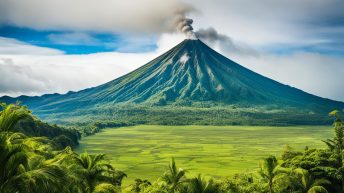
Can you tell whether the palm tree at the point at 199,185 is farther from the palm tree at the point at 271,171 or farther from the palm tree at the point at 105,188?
the palm tree at the point at 105,188

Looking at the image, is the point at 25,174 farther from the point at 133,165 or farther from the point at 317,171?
the point at 133,165

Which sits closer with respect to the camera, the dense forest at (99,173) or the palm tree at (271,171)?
the dense forest at (99,173)

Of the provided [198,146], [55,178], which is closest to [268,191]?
[55,178]

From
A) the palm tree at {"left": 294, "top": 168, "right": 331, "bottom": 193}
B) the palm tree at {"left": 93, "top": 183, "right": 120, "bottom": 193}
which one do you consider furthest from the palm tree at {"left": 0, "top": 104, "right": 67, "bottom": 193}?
the palm tree at {"left": 294, "top": 168, "right": 331, "bottom": 193}

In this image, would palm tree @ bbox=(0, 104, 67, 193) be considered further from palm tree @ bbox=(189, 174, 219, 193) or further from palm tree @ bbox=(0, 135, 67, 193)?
palm tree @ bbox=(189, 174, 219, 193)

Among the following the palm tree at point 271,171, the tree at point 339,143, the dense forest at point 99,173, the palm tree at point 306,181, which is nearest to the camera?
the dense forest at point 99,173

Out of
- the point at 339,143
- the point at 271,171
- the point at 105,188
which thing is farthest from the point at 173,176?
the point at 339,143

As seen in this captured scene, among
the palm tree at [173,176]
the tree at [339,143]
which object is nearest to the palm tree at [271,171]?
the tree at [339,143]

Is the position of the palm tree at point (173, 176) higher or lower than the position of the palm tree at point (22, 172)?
lower

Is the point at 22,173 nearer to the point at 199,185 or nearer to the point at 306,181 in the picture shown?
the point at 199,185
